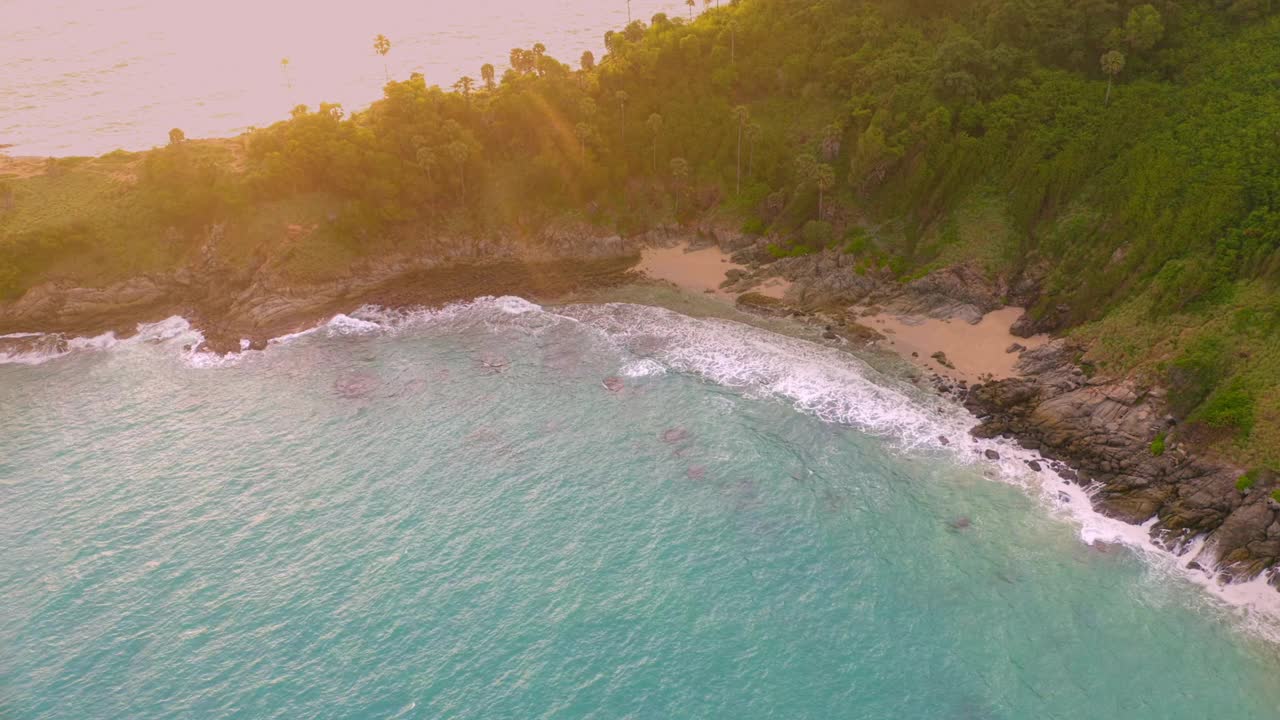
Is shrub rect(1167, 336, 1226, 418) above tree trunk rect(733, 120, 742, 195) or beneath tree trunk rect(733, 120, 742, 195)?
beneath

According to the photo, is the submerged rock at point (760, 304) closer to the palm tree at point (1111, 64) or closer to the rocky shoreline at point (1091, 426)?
the rocky shoreline at point (1091, 426)

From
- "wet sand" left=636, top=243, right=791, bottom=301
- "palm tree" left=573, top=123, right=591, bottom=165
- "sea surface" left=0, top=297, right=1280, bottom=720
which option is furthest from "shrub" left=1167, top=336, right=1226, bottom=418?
"palm tree" left=573, top=123, right=591, bottom=165

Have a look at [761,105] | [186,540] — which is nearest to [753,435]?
[186,540]

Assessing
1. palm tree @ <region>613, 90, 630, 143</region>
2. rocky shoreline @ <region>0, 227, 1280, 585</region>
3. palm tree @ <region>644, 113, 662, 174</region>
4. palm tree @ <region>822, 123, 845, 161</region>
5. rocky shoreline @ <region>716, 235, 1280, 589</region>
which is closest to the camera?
rocky shoreline @ <region>716, 235, 1280, 589</region>

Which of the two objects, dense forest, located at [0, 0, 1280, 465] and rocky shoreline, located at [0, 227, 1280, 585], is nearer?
rocky shoreline, located at [0, 227, 1280, 585]

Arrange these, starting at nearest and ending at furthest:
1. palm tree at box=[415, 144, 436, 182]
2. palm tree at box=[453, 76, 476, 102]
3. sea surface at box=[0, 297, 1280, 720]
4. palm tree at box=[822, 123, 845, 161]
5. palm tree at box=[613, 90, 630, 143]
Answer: sea surface at box=[0, 297, 1280, 720], palm tree at box=[415, 144, 436, 182], palm tree at box=[822, 123, 845, 161], palm tree at box=[453, 76, 476, 102], palm tree at box=[613, 90, 630, 143]

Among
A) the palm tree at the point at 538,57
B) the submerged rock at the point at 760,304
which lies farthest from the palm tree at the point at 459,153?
the submerged rock at the point at 760,304

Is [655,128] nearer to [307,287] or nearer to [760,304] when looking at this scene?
[760,304]

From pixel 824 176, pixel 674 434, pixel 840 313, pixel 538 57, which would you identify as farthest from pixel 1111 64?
pixel 538 57

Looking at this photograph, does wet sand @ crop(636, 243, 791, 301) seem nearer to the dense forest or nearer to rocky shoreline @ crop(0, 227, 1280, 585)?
rocky shoreline @ crop(0, 227, 1280, 585)
